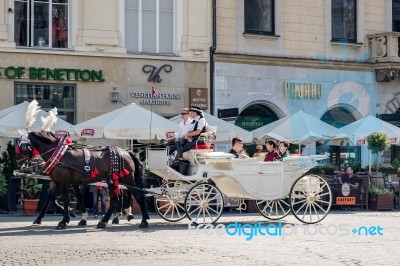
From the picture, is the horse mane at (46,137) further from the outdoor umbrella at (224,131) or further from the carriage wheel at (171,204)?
the outdoor umbrella at (224,131)

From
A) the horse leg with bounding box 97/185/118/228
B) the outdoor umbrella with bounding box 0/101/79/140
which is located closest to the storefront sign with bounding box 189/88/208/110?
the outdoor umbrella with bounding box 0/101/79/140

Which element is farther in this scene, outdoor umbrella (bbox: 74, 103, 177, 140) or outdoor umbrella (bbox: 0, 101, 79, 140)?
outdoor umbrella (bbox: 74, 103, 177, 140)

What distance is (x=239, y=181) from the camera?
1767 centimetres

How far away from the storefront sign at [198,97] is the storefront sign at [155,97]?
1.31 ft

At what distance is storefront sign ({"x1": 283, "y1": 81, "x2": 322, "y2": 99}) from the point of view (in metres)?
30.8

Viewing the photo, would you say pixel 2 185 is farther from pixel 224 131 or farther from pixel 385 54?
pixel 385 54

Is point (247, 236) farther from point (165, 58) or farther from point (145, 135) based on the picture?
point (165, 58)

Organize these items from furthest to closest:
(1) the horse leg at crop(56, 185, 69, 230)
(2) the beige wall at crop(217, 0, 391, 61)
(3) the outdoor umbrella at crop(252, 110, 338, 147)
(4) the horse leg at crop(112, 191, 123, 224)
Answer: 1. (2) the beige wall at crop(217, 0, 391, 61)
2. (3) the outdoor umbrella at crop(252, 110, 338, 147)
3. (4) the horse leg at crop(112, 191, 123, 224)
4. (1) the horse leg at crop(56, 185, 69, 230)

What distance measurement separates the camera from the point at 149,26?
93.8 ft

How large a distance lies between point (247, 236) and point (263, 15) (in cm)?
1628

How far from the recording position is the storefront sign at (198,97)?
28812 mm

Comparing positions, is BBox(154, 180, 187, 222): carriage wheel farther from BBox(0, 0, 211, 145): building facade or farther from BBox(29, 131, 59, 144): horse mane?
BBox(0, 0, 211, 145): building facade

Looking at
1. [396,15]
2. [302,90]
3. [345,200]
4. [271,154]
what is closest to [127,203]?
[271,154]

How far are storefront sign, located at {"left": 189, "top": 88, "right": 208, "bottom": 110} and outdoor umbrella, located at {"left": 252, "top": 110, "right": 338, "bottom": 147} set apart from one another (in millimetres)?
2597
